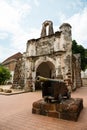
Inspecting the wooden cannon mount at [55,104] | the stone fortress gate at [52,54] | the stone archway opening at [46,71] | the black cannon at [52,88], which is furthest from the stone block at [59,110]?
the stone archway opening at [46,71]

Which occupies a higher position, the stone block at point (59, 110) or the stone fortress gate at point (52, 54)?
the stone fortress gate at point (52, 54)

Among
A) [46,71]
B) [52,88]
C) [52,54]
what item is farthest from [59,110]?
[46,71]

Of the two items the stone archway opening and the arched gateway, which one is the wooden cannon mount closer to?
the arched gateway

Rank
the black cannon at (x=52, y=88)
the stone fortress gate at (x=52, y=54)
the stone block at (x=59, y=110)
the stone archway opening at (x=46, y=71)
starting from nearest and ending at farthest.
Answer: the stone block at (x=59, y=110) → the black cannon at (x=52, y=88) → the stone fortress gate at (x=52, y=54) → the stone archway opening at (x=46, y=71)

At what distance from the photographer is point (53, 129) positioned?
10.4 feet

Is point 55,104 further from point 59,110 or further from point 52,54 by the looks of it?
point 52,54

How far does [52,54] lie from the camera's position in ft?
38.0

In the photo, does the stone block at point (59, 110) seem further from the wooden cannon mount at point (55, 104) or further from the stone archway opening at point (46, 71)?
the stone archway opening at point (46, 71)

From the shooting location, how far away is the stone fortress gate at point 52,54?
10.8 m

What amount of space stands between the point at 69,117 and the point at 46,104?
35.9 inches

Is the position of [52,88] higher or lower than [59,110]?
higher

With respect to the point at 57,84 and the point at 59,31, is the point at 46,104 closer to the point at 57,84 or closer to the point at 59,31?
the point at 57,84

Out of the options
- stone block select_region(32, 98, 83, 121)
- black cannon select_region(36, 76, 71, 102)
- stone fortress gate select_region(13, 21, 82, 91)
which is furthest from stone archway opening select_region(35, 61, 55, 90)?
stone block select_region(32, 98, 83, 121)

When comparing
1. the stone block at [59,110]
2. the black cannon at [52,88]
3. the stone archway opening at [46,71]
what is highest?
the stone archway opening at [46,71]
